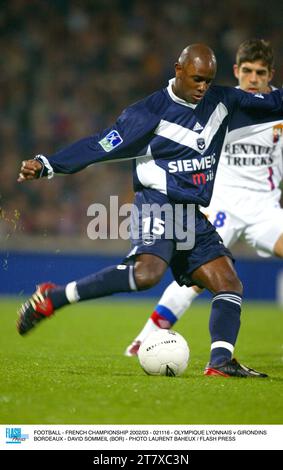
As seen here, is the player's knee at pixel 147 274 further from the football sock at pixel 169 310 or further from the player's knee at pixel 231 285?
the football sock at pixel 169 310

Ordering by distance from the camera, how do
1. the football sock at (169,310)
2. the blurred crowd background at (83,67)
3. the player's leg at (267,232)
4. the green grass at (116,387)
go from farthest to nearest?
the blurred crowd background at (83,67) < the player's leg at (267,232) < the football sock at (169,310) < the green grass at (116,387)

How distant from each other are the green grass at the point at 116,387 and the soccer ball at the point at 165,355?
78 millimetres

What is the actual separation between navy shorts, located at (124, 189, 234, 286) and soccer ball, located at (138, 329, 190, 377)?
0.52 meters

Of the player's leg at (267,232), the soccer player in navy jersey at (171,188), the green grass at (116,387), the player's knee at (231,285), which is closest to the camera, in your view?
the green grass at (116,387)

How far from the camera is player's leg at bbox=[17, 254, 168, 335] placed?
5598 mm

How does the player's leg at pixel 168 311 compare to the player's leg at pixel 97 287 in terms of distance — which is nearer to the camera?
the player's leg at pixel 97 287

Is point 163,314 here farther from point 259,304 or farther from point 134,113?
point 259,304

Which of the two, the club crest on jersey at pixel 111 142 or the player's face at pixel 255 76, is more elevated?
the player's face at pixel 255 76

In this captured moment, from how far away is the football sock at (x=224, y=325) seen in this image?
5629mm

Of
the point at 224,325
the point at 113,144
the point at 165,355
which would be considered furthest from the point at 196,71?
the point at 165,355

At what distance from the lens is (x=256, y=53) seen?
737cm

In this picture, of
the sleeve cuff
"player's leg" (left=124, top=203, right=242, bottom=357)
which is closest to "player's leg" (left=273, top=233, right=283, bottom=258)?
"player's leg" (left=124, top=203, right=242, bottom=357)

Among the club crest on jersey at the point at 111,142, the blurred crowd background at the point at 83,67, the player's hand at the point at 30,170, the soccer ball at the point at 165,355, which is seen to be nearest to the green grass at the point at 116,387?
the soccer ball at the point at 165,355

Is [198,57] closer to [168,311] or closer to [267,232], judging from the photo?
[267,232]
